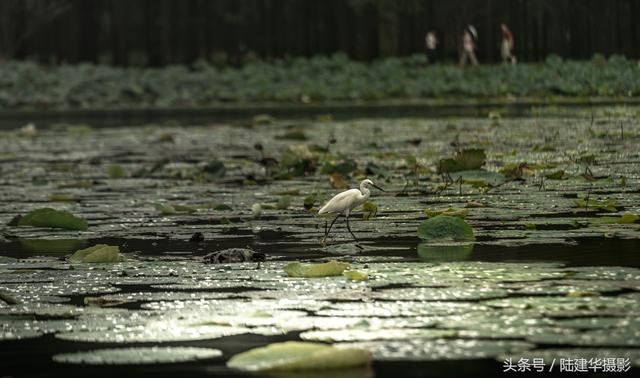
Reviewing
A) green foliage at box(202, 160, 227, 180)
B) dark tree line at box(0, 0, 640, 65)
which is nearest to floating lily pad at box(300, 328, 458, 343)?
green foliage at box(202, 160, 227, 180)

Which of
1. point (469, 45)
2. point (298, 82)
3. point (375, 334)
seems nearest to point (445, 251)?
point (375, 334)

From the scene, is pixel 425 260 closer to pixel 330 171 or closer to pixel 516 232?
pixel 516 232

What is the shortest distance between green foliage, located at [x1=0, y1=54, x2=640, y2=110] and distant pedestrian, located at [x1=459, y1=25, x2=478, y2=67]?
698mm

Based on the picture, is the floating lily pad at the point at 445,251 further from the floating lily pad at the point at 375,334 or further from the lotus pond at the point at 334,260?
the floating lily pad at the point at 375,334

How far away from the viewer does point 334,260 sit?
22.5 ft

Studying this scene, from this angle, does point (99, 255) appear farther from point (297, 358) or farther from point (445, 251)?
point (297, 358)

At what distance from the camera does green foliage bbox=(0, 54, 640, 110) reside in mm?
24422

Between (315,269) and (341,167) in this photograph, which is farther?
(341,167)

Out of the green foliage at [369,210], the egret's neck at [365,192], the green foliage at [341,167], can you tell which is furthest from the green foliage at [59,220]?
the green foliage at [341,167]

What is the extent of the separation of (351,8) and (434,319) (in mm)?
28529

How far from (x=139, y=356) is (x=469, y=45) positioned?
25279mm

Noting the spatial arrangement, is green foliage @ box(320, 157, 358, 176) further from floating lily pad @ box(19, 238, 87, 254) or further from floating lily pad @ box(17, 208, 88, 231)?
floating lily pad @ box(19, 238, 87, 254)

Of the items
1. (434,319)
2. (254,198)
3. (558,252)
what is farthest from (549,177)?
(434,319)

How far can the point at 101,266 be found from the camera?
7.09 meters
